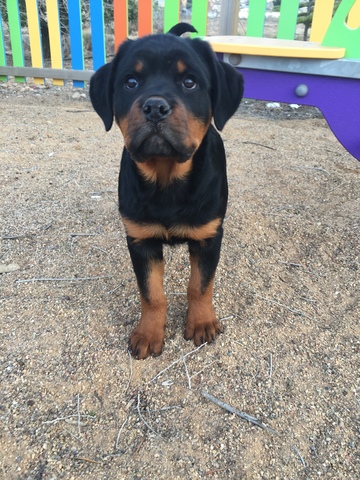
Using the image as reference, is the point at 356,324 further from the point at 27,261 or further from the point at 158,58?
the point at 27,261

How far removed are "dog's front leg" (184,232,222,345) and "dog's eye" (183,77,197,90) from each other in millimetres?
676

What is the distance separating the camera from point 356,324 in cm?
234

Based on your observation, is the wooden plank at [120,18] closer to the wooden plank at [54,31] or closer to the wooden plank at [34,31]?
the wooden plank at [54,31]

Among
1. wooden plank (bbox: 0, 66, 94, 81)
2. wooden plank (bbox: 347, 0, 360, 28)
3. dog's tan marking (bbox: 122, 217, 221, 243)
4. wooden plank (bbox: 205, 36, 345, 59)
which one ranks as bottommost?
wooden plank (bbox: 0, 66, 94, 81)

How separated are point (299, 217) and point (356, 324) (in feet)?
3.84

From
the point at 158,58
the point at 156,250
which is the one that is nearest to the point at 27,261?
the point at 156,250

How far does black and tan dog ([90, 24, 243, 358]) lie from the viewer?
1.75 metres

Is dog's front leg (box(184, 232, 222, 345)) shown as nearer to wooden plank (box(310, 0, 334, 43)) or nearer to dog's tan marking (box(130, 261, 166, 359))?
dog's tan marking (box(130, 261, 166, 359))

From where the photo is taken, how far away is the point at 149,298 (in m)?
2.14

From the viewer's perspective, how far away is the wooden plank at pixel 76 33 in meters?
5.82

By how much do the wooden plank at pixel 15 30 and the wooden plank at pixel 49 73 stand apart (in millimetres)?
106

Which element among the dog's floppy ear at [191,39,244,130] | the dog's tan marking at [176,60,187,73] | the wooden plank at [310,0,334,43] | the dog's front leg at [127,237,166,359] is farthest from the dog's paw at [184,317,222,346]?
the wooden plank at [310,0,334,43]

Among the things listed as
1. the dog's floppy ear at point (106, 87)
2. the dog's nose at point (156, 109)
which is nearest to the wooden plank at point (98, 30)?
the dog's floppy ear at point (106, 87)

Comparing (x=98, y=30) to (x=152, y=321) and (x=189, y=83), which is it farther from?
(x=152, y=321)
